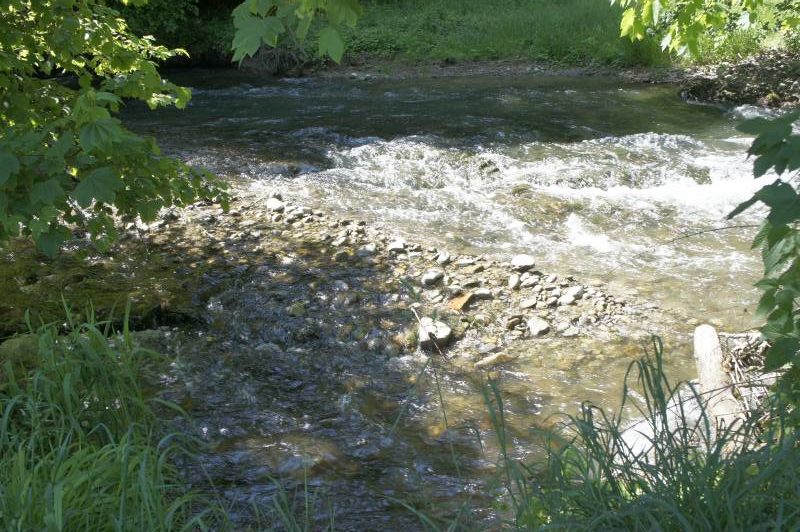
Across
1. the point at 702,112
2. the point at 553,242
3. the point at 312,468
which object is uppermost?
the point at 702,112

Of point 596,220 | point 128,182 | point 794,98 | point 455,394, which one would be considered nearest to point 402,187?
point 596,220

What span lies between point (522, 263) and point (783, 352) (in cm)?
355

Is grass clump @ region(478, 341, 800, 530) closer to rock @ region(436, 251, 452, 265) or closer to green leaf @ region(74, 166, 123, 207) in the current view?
green leaf @ region(74, 166, 123, 207)

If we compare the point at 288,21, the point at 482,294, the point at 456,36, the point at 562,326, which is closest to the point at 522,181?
the point at 482,294

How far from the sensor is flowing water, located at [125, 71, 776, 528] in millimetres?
4598

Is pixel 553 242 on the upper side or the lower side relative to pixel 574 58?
lower

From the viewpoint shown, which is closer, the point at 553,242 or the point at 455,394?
the point at 455,394

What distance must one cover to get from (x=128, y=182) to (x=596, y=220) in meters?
4.66

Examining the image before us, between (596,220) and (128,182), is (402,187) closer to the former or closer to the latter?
(596,220)

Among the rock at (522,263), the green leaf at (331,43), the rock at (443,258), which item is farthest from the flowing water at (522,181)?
the green leaf at (331,43)

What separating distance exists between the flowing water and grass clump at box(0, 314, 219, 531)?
751mm

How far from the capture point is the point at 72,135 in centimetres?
313

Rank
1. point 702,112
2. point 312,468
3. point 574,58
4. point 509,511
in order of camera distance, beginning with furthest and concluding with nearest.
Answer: point 574,58, point 702,112, point 312,468, point 509,511

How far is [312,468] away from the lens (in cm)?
372
